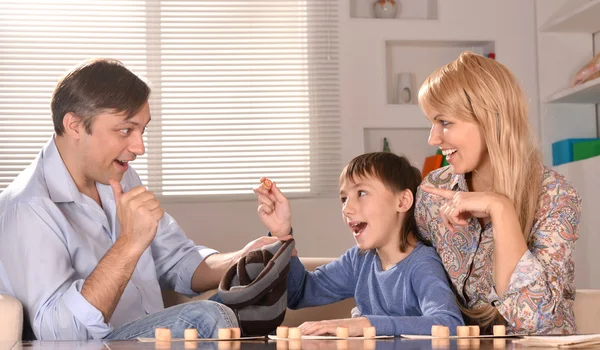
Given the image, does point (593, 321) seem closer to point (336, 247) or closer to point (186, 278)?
point (186, 278)

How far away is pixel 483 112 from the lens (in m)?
1.96

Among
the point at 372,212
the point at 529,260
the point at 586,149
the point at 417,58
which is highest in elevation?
the point at 417,58

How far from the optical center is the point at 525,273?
1.80m

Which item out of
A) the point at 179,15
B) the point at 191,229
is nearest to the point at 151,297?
the point at 191,229

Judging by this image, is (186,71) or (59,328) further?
(186,71)

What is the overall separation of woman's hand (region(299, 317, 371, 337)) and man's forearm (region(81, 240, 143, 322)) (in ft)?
1.55

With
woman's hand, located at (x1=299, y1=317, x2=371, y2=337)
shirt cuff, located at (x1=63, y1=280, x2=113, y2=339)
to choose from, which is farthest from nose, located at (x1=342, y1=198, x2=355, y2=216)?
shirt cuff, located at (x1=63, y1=280, x2=113, y2=339)

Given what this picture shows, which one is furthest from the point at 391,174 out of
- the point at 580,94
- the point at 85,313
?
the point at 580,94

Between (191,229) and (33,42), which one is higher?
(33,42)

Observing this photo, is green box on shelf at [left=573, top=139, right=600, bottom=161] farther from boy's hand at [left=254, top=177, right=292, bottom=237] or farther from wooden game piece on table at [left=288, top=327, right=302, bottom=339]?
wooden game piece on table at [left=288, top=327, right=302, bottom=339]

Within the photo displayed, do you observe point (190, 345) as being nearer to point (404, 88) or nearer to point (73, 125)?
point (73, 125)

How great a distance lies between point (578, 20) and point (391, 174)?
2.43 metres

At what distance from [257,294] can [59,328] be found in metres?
0.47

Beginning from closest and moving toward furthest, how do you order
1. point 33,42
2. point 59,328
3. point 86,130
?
point 59,328 < point 86,130 < point 33,42
